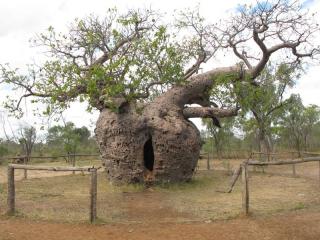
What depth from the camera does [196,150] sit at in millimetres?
12281

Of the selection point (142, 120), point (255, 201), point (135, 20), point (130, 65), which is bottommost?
point (255, 201)

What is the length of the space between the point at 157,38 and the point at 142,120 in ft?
7.71

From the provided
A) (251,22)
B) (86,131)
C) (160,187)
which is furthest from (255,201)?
(86,131)

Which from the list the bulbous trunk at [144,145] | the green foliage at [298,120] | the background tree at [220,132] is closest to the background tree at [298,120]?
the green foliage at [298,120]

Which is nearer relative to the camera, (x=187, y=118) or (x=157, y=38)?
(x=157, y=38)

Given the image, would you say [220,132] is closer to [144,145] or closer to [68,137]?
[68,137]

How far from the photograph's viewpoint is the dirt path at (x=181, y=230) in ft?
20.0

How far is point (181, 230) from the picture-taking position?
6.41 m

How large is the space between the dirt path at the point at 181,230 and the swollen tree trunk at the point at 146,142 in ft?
15.4

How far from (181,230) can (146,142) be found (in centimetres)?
610

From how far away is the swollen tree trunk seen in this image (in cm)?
1159

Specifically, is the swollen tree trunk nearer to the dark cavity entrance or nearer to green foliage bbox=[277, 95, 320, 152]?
the dark cavity entrance

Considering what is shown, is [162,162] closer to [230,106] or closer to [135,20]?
[230,106]

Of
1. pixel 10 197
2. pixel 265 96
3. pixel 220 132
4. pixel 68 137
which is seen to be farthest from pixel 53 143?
pixel 10 197
